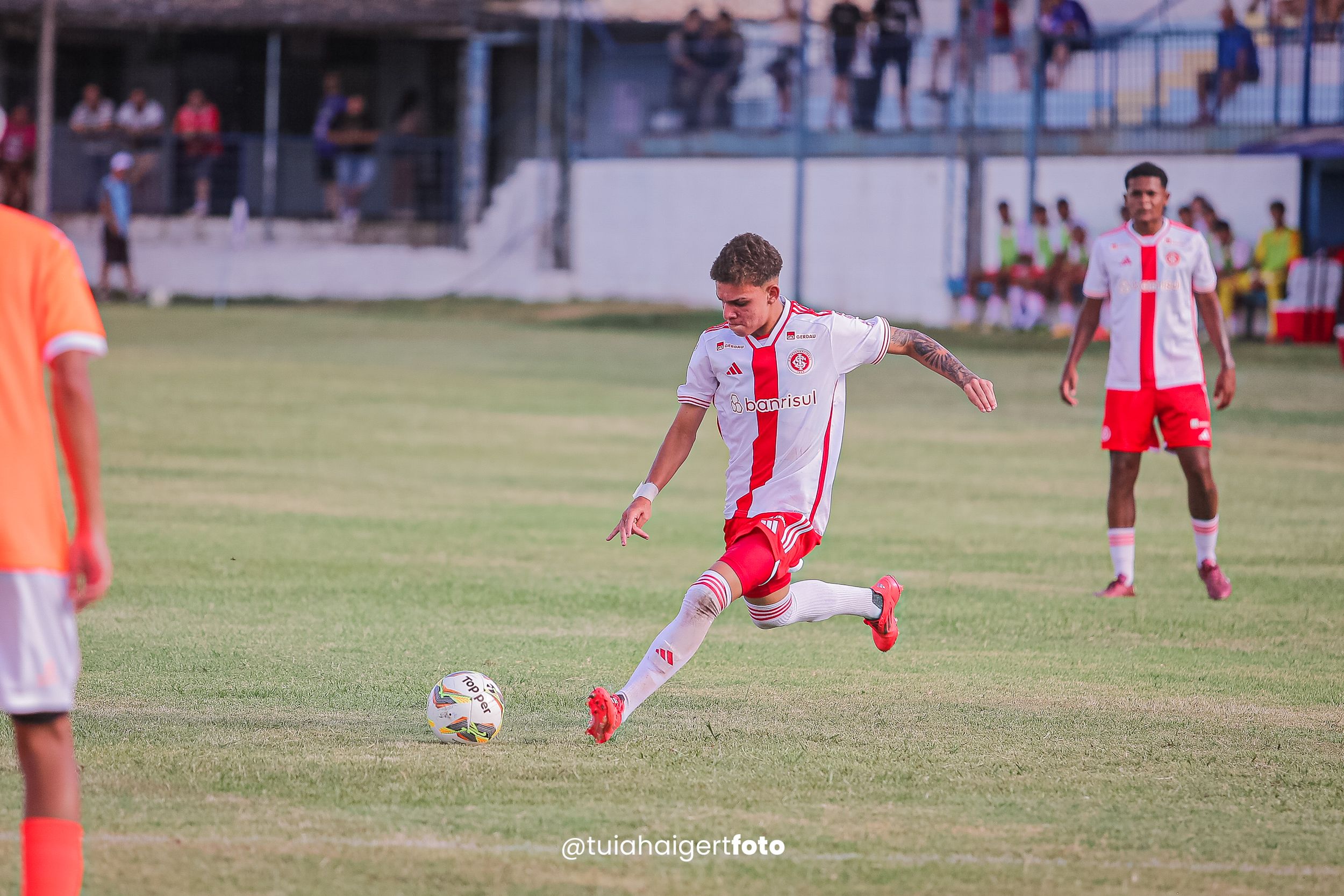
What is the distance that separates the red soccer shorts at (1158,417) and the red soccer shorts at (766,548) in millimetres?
3836

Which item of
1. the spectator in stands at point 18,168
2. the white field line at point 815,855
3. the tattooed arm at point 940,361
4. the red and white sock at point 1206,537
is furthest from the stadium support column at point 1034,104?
the white field line at point 815,855

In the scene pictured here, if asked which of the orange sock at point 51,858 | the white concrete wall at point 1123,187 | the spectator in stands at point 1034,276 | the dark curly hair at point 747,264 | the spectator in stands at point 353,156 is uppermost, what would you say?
the spectator in stands at point 353,156

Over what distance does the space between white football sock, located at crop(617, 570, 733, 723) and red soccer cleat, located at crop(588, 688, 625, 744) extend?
6 cm

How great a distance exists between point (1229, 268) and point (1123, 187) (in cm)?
248

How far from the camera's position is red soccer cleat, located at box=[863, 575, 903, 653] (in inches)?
298

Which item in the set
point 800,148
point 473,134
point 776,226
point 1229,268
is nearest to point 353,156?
point 473,134

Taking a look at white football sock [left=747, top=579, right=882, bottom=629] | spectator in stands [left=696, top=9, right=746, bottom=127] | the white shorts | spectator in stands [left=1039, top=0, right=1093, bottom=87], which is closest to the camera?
the white shorts

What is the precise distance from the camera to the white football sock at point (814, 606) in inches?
278

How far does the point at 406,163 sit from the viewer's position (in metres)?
40.1

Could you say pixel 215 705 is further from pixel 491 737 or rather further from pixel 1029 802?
pixel 1029 802

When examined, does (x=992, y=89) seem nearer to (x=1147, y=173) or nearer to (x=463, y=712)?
(x=1147, y=173)

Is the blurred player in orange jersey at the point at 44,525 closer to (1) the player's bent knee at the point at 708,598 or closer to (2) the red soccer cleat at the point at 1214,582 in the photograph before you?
(1) the player's bent knee at the point at 708,598

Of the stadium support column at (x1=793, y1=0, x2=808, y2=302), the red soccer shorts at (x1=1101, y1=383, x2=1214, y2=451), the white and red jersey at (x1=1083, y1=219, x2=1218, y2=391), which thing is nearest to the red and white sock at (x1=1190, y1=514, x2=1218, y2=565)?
the red soccer shorts at (x1=1101, y1=383, x2=1214, y2=451)

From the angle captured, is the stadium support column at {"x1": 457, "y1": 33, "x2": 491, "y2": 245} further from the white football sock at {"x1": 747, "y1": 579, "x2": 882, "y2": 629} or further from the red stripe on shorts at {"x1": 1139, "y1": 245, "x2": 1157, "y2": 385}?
the white football sock at {"x1": 747, "y1": 579, "x2": 882, "y2": 629}
